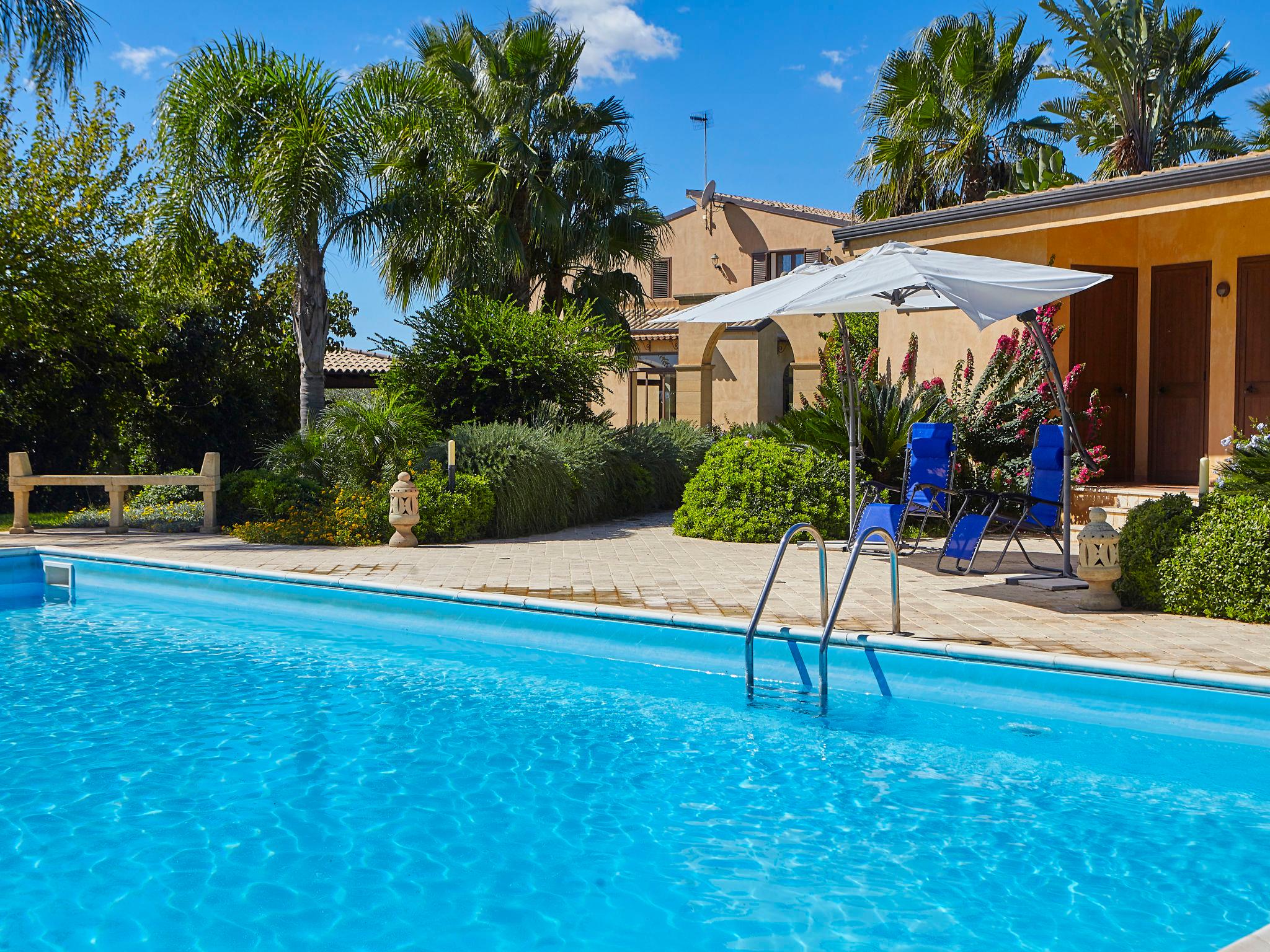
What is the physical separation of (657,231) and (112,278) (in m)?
11.4

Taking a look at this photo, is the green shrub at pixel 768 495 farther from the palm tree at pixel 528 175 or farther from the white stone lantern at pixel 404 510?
the palm tree at pixel 528 175

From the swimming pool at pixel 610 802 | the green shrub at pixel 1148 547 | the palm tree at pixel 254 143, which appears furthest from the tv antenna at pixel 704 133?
the swimming pool at pixel 610 802

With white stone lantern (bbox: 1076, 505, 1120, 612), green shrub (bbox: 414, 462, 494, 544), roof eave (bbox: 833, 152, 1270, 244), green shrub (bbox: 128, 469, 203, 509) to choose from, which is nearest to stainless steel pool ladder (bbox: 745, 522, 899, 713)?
white stone lantern (bbox: 1076, 505, 1120, 612)

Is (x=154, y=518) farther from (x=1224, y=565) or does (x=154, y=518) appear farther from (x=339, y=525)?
(x=1224, y=565)

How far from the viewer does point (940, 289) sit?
7.16 meters

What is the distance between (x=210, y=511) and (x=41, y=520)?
14.0 feet

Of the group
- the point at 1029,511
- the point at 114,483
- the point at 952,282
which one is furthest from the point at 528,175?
the point at 952,282

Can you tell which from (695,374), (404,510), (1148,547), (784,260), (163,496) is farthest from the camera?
(784,260)

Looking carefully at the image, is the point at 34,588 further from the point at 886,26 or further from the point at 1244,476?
the point at 886,26

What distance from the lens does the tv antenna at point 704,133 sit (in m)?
36.6

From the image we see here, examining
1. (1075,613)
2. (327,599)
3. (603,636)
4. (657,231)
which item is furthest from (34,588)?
(657,231)

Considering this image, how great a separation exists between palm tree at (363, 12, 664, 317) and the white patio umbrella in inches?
384

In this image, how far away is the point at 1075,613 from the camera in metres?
7.16

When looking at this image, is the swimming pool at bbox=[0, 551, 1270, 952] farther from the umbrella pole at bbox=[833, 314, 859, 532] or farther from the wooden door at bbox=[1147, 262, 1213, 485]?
the wooden door at bbox=[1147, 262, 1213, 485]
